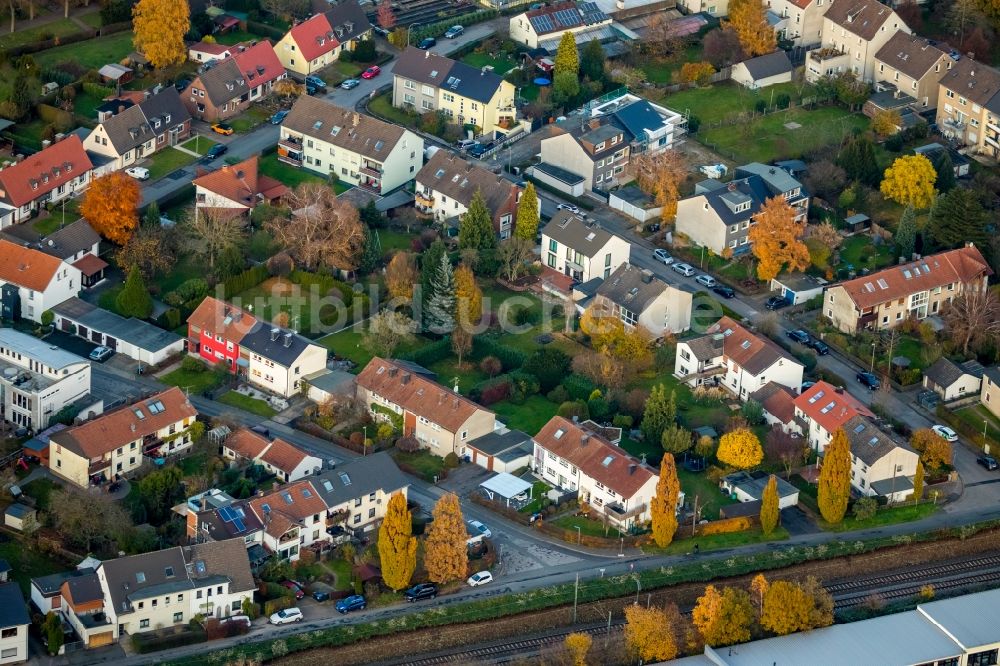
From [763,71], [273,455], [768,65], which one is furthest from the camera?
[768,65]

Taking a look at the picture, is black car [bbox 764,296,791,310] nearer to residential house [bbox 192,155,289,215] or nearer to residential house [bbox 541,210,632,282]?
residential house [bbox 541,210,632,282]

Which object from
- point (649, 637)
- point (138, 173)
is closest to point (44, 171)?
point (138, 173)

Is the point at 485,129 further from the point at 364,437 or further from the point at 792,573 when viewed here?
the point at 792,573

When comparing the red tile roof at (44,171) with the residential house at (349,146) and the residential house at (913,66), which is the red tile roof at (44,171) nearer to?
the residential house at (349,146)

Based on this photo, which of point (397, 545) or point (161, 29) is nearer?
point (397, 545)

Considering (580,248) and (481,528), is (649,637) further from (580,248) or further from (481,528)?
(580,248)

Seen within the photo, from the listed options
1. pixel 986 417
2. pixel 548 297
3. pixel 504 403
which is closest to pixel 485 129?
pixel 548 297

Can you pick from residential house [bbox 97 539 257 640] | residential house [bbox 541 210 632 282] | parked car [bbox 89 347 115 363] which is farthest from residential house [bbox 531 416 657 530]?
parked car [bbox 89 347 115 363]

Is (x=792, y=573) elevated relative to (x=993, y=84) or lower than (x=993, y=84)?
lower
